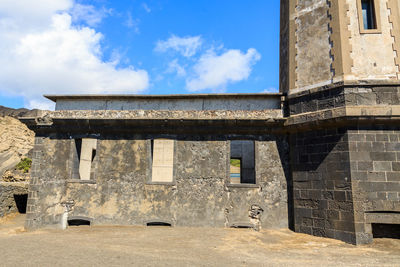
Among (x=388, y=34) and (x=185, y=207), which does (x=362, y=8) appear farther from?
(x=185, y=207)

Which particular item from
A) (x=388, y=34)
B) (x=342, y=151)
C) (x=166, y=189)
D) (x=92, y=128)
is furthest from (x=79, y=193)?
(x=388, y=34)

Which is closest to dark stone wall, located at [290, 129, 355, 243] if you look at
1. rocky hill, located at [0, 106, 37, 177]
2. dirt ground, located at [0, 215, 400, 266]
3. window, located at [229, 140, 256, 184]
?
dirt ground, located at [0, 215, 400, 266]

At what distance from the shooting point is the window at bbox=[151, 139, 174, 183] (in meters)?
16.5

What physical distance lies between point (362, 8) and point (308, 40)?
5.65 feet

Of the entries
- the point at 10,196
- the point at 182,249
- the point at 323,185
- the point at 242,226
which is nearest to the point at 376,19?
the point at 323,185

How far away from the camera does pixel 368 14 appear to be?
24.7ft

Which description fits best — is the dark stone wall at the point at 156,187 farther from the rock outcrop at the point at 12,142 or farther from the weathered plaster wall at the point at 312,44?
the rock outcrop at the point at 12,142

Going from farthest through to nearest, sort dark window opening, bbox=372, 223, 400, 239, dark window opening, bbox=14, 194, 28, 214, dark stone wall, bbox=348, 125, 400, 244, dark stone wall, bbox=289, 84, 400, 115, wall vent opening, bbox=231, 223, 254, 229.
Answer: dark window opening, bbox=14, 194, 28, 214 < wall vent opening, bbox=231, 223, 254, 229 < dark stone wall, bbox=289, 84, 400, 115 < dark window opening, bbox=372, 223, 400, 239 < dark stone wall, bbox=348, 125, 400, 244

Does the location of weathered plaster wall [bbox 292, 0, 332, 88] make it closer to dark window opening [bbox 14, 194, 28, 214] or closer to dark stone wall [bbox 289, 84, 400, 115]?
dark stone wall [bbox 289, 84, 400, 115]

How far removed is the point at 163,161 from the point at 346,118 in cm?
1207

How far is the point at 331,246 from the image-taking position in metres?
6.23

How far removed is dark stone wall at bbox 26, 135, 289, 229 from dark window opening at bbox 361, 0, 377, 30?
4.27 meters

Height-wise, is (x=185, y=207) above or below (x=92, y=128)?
below

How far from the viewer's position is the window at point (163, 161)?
16.5 meters
